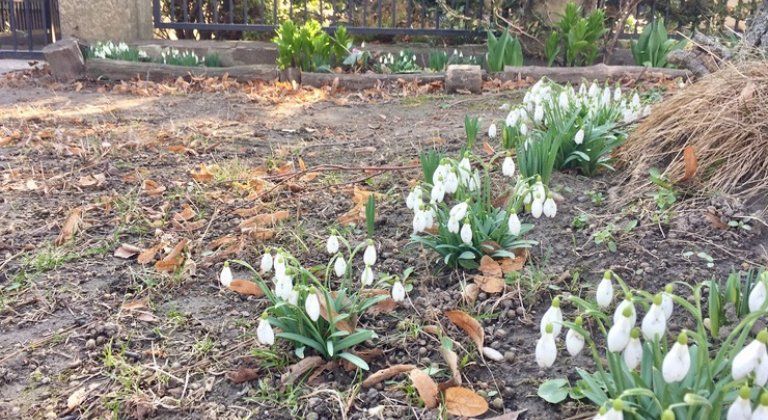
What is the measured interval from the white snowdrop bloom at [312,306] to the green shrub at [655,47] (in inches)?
201

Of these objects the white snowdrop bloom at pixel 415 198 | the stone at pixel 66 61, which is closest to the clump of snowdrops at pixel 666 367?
the white snowdrop bloom at pixel 415 198

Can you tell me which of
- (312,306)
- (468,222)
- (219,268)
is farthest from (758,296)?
(219,268)

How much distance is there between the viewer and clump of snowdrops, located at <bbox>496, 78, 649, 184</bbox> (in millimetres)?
2688

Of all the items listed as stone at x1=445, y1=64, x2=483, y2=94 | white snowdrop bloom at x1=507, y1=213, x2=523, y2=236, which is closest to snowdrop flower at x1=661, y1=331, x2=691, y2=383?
white snowdrop bloom at x1=507, y1=213, x2=523, y2=236

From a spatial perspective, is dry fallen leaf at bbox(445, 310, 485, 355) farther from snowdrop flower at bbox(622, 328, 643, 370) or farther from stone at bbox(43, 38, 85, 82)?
stone at bbox(43, 38, 85, 82)

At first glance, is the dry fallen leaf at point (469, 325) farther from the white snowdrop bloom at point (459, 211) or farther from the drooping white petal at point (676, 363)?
the drooping white petal at point (676, 363)

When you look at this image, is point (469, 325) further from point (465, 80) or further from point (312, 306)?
point (465, 80)

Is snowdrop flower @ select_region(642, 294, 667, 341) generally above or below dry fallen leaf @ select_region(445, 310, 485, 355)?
above

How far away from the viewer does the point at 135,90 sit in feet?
19.1

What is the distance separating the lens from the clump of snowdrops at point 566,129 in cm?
269

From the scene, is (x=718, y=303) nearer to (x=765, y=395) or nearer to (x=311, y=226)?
(x=765, y=395)

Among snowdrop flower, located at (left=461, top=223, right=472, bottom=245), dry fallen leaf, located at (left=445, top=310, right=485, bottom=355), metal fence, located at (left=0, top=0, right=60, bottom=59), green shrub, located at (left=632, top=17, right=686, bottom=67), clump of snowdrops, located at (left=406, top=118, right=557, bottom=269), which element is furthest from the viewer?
metal fence, located at (left=0, top=0, right=60, bottom=59)

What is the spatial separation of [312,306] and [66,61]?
575cm

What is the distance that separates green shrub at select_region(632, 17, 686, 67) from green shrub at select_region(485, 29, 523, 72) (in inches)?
43.3
